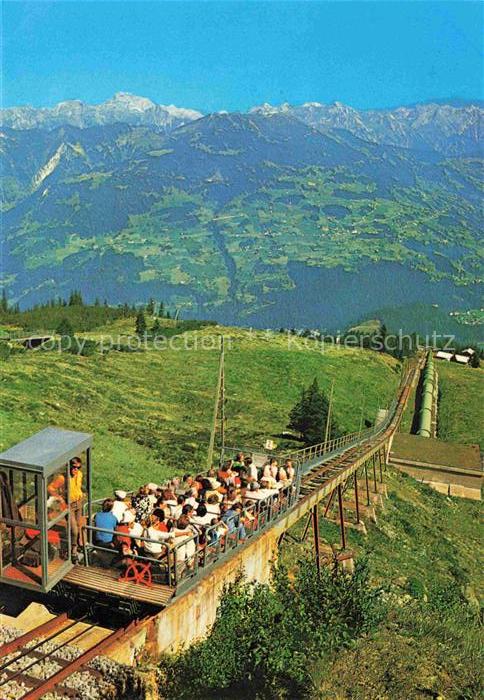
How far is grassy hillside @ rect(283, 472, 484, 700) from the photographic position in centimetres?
1524

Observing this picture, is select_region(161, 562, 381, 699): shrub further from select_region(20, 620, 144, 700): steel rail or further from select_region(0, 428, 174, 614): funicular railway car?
select_region(0, 428, 174, 614): funicular railway car

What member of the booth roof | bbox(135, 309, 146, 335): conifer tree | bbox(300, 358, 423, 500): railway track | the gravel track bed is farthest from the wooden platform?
bbox(135, 309, 146, 335): conifer tree

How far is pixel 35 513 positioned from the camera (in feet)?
41.4

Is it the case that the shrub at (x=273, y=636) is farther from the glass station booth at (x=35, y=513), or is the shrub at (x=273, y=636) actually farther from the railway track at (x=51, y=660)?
the glass station booth at (x=35, y=513)

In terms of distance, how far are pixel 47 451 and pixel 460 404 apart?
86160 millimetres

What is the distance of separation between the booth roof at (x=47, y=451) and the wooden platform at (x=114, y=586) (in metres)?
2.48

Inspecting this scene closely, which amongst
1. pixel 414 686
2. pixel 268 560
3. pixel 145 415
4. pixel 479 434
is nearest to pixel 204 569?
pixel 268 560

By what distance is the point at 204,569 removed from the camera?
14539 millimetres

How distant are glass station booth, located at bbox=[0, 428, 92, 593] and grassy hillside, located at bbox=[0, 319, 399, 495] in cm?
1697

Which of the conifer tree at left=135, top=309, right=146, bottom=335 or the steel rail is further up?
the steel rail

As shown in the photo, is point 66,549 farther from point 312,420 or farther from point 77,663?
point 312,420

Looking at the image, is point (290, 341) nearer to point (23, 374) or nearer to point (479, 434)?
point (479, 434)

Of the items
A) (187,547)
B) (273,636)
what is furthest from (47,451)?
(273,636)

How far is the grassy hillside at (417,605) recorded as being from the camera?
50.0 feet
